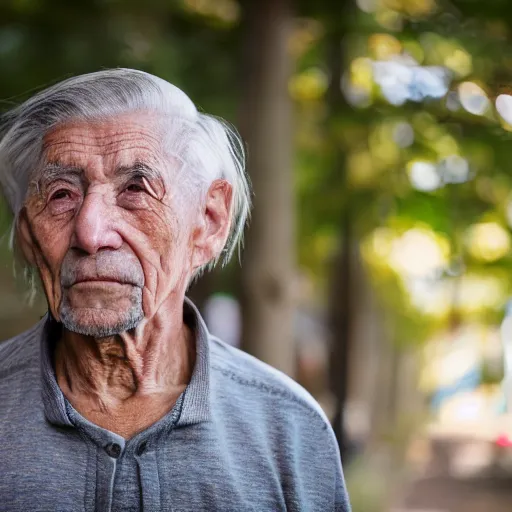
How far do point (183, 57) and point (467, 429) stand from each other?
20.8ft

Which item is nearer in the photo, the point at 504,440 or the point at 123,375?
the point at 123,375

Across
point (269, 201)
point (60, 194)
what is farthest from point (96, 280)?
point (269, 201)

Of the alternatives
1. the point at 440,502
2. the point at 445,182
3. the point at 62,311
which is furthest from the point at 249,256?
the point at 440,502

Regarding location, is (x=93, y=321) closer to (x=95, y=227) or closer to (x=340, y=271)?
(x=95, y=227)

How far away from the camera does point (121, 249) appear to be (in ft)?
4.62

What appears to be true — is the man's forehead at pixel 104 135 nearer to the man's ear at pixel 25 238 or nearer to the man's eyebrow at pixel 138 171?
the man's eyebrow at pixel 138 171

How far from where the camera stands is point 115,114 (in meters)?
1.42

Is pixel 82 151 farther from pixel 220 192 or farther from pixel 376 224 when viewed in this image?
pixel 376 224

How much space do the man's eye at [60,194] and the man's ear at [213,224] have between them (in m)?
0.23

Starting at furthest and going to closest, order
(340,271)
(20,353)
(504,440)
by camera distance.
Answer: (504,440)
(340,271)
(20,353)

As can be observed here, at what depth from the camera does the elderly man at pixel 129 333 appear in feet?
4.65

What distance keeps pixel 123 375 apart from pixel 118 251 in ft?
0.80

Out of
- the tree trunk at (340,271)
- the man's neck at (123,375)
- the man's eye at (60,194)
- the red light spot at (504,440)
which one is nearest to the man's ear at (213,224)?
the man's neck at (123,375)

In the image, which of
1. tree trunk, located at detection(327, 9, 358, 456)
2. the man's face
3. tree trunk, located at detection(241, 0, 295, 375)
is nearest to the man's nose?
the man's face
